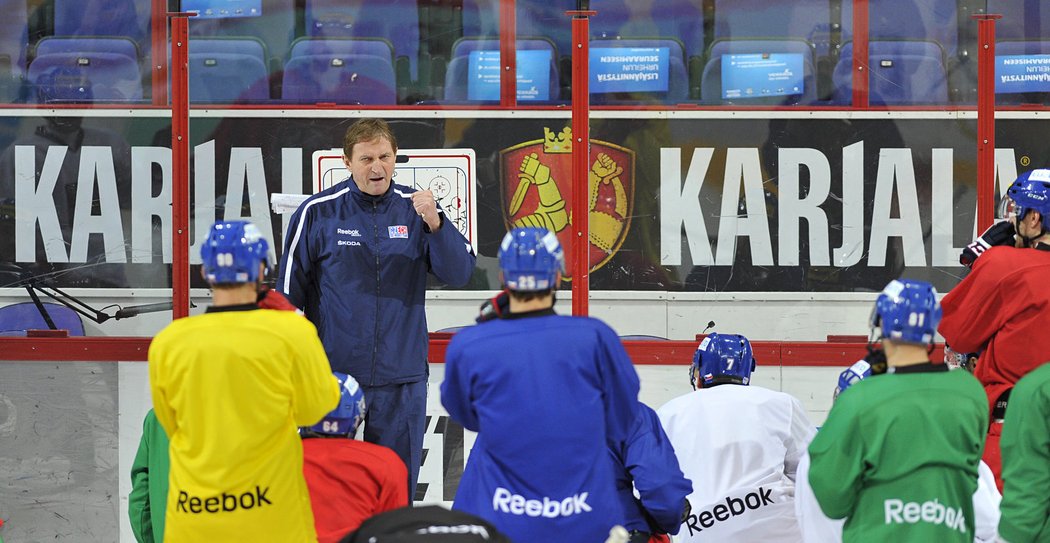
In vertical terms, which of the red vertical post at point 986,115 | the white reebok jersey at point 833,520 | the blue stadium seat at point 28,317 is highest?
the red vertical post at point 986,115

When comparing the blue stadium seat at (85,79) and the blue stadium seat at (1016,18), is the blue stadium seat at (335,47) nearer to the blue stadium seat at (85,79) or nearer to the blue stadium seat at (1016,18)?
the blue stadium seat at (85,79)

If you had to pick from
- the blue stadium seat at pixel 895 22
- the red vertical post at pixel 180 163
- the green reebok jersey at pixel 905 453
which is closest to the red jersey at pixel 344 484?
the green reebok jersey at pixel 905 453

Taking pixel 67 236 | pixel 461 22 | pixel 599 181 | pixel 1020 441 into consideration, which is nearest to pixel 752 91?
pixel 599 181

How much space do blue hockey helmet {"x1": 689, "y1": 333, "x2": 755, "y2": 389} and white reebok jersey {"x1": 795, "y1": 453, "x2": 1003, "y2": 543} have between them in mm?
A: 691

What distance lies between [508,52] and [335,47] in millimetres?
636

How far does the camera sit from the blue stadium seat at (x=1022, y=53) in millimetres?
4793

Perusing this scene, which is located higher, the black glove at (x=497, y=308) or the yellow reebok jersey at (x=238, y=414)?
the black glove at (x=497, y=308)

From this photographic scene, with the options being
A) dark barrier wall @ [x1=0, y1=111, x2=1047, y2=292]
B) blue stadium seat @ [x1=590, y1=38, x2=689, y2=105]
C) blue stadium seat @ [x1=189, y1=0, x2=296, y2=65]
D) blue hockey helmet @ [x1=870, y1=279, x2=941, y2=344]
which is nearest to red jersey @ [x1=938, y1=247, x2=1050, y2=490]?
dark barrier wall @ [x1=0, y1=111, x2=1047, y2=292]

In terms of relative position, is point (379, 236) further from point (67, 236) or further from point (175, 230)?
point (67, 236)

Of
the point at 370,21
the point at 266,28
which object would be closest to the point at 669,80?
the point at 370,21

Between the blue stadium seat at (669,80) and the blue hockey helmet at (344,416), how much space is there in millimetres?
1775

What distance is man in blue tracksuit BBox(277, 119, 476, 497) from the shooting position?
13.7 feet

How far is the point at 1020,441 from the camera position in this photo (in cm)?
318

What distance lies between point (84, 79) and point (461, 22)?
1.41 meters
